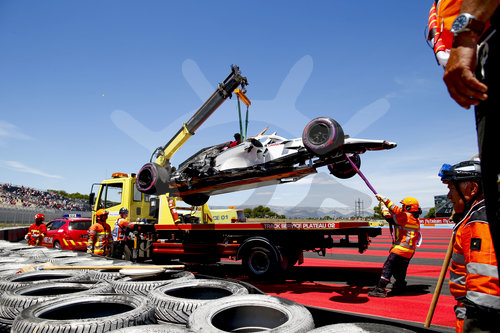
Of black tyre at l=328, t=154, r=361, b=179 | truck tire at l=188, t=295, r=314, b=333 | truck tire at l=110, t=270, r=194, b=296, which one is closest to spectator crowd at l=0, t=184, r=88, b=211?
black tyre at l=328, t=154, r=361, b=179

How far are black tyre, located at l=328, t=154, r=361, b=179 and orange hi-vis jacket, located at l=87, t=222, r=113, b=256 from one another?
6.65 metres

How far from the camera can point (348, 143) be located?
19.4 feet

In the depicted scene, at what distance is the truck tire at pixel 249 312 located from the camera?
1.92 meters

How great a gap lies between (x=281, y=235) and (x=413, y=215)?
2707 mm

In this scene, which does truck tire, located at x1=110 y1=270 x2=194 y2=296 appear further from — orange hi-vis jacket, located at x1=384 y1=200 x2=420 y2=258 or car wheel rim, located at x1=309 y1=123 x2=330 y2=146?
orange hi-vis jacket, located at x1=384 y1=200 x2=420 y2=258

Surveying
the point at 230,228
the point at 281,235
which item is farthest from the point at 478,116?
the point at 230,228

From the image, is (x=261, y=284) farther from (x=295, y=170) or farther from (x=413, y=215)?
(x=413, y=215)

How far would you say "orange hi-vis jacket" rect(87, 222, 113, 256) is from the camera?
905cm

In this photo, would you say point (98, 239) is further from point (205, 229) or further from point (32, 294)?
point (32, 294)

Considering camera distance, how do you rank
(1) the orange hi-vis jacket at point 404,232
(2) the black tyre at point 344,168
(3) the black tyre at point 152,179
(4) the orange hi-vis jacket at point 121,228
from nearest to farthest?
(1) the orange hi-vis jacket at point 404,232, (2) the black tyre at point 344,168, (3) the black tyre at point 152,179, (4) the orange hi-vis jacket at point 121,228

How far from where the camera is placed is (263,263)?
23.9ft

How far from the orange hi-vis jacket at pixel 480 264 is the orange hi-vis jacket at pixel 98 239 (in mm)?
9243

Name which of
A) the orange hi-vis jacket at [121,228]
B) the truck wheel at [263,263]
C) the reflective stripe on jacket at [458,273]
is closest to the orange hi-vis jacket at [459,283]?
the reflective stripe on jacket at [458,273]

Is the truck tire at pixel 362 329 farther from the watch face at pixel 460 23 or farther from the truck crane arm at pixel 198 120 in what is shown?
the truck crane arm at pixel 198 120
